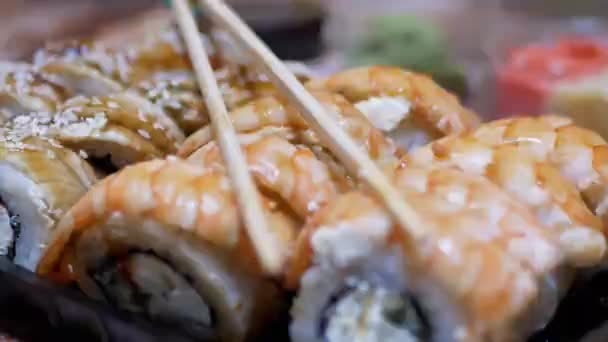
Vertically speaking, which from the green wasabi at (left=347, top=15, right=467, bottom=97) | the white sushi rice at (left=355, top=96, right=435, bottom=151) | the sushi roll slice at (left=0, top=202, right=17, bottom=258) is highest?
the sushi roll slice at (left=0, top=202, right=17, bottom=258)

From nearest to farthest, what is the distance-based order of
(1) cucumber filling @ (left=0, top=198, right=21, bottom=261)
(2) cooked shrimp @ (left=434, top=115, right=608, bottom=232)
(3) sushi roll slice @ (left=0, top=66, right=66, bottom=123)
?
1. (2) cooked shrimp @ (left=434, top=115, right=608, bottom=232)
2. (1) cucumber filling @ (left=0, top=198, right=21, bottom=261)
3. (3) sushi roll slice @ (left=0, top=66, right=66, bottom=123)

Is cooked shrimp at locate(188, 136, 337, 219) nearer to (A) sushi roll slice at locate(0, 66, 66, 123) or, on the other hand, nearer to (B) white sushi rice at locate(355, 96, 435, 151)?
(B) white sushi rice at locate(355, 96, 435, 151)

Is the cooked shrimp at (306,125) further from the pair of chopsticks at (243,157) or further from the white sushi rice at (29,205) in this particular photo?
the white sushi rice at (29,205)

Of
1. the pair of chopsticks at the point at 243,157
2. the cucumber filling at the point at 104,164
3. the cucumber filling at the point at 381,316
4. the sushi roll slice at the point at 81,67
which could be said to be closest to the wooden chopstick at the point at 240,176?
the pair of chopsticks at the point at 243,157

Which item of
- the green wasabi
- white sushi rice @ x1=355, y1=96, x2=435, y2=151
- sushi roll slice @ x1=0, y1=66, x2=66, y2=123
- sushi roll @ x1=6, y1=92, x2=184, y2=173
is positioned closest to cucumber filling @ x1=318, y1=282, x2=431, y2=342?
white sushi rice @ x1=355, y1=96, x2=435, y2=151

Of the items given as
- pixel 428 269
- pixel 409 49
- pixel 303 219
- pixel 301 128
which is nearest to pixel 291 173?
pixel 303 219

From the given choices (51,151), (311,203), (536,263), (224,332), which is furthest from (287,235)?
(51,151)

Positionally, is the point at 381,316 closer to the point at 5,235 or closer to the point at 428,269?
the point at 428,269
